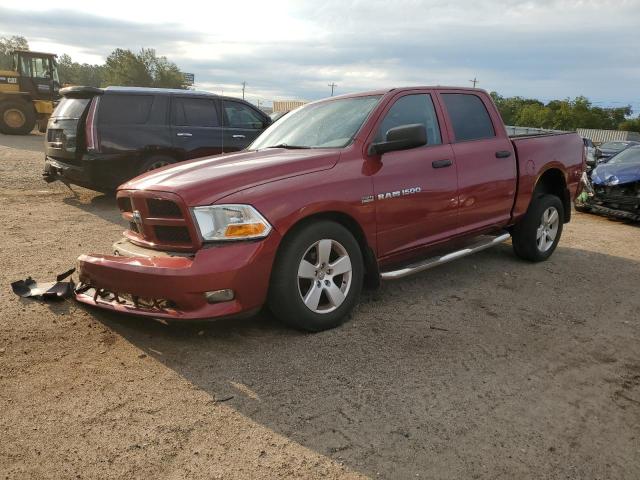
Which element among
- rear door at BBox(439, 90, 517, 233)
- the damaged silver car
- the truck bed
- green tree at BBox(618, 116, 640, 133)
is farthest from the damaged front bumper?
green tree at BBox(618, 116, 640, 133)

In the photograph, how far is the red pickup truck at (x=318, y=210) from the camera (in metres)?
3.54

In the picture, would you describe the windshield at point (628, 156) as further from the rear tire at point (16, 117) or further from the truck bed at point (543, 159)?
the rear tire at point (16, 117)

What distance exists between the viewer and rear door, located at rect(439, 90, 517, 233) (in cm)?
505

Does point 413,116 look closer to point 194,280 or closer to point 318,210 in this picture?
point 318,210

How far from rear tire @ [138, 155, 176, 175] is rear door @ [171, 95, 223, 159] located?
0.86ft

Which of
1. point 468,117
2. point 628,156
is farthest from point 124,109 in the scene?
point 628,156

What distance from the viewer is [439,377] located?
339 centimetres

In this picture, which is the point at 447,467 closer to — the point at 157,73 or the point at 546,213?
the point at 546,213

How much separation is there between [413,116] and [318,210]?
61.4 inches

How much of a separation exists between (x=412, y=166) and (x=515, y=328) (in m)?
1.52

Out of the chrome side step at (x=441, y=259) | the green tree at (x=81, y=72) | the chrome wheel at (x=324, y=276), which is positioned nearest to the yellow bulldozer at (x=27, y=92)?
the chrome side step at (x=441, y=259)

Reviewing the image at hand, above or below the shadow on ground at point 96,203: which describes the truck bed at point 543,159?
above

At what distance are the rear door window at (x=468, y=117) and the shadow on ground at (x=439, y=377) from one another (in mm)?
1504

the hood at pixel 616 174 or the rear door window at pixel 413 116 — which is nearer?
the rear door window at pixel 413 116
